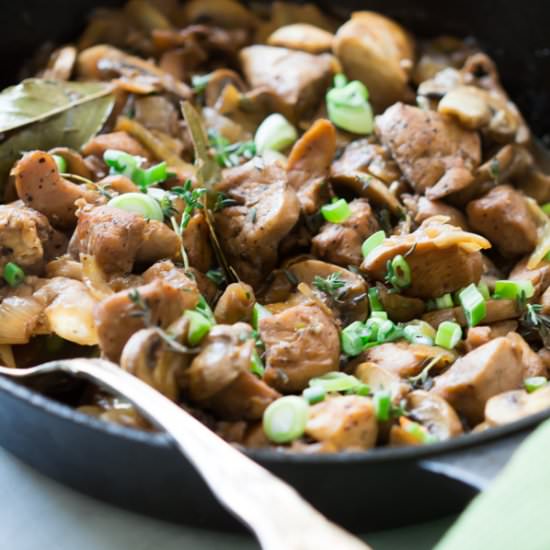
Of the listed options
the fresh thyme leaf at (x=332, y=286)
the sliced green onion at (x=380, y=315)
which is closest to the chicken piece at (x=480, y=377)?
the sliced green onion at (x=380, y=315)

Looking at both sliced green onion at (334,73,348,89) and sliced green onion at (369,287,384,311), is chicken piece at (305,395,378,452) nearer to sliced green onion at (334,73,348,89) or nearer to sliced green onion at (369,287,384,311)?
sliced green onion at (369,287,384,311)

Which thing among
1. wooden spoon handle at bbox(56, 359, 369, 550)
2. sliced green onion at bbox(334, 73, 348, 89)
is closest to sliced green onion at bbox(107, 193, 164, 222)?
wooden spoon handle at bbox(56, 359, 369, 550)

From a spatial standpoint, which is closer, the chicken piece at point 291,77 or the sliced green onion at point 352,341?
the sliced green onion at point 352,341

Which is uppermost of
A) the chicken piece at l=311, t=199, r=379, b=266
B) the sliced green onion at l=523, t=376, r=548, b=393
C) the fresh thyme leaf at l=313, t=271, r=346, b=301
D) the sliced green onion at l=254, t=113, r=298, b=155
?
the sliced green onion at l=254, t=113, r=298, b=155

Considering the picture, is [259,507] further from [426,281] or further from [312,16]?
[312,16]

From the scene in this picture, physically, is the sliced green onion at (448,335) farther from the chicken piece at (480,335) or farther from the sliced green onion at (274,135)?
the sliced green onion at (274,135)

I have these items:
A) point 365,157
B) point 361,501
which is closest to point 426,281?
point 365,157
